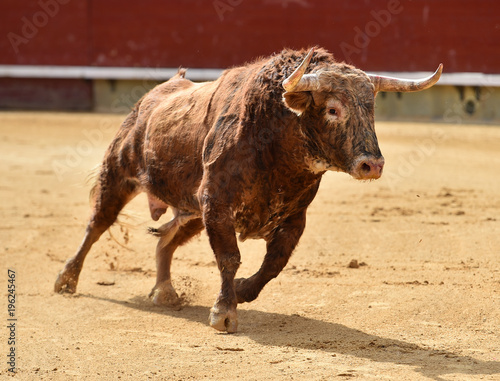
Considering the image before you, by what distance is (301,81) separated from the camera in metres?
3.41

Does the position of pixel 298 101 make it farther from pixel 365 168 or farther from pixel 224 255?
pixel 224 255

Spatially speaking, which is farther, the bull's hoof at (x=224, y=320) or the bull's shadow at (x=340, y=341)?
the bull's hoof at (x=224, y=320)

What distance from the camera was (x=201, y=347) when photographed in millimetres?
3330

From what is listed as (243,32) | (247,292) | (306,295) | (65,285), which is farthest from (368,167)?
(243,32)

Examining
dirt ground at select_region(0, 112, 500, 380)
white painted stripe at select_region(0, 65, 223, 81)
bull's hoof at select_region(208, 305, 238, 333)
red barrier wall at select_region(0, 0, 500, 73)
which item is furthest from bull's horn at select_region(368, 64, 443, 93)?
white painted stripe at select_region(0, 65, 223, 81)

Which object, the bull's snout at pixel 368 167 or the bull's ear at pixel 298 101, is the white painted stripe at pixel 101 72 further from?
the bull's snout at pixel 368 167

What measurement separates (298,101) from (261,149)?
289 millimetres

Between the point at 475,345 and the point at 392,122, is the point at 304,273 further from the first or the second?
the point at 392,122

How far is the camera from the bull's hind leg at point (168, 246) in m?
4.30

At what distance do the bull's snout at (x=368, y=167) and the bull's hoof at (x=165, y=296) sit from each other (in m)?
1.44

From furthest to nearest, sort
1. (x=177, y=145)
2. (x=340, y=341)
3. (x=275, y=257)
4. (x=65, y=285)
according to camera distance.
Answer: (x=65, y=285) < (x=177, y=145) < (x=275, y=257) < (x=340, y=341)

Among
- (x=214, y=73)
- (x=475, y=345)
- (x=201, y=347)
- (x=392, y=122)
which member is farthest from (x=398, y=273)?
(x=214, y=73)

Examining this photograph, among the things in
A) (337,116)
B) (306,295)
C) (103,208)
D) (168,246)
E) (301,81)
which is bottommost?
(306,295)

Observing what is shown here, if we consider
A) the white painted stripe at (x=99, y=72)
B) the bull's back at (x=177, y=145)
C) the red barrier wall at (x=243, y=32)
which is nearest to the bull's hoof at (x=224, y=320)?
the bull's back at (x=177, y=145)
